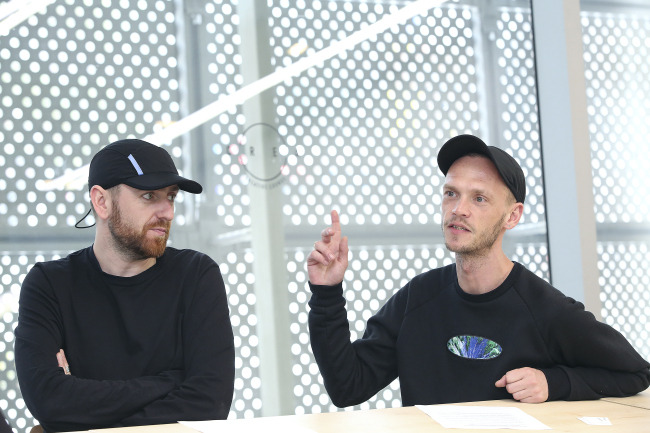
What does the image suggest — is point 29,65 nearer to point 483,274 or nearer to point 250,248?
point 250,248

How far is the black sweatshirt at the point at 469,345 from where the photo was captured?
6.35 ft

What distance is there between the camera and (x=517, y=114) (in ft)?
10.8

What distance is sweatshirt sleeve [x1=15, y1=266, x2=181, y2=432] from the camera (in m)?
1.85

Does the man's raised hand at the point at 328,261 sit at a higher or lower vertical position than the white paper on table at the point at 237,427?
higher

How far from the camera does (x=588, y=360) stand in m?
1.95

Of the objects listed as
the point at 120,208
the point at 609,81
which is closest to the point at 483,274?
the point at 120,208

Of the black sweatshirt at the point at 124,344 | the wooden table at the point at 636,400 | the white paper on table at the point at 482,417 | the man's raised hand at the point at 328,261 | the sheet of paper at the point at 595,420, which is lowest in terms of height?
the wooden table at the point at 636,400

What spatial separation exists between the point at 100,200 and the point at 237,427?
3.08ft

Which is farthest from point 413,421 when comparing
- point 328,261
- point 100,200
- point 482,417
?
point 100,200

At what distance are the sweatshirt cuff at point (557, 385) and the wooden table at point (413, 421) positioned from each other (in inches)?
1.3

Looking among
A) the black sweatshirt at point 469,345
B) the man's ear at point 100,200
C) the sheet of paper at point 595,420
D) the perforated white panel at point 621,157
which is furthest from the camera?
the perforated white panel at point 621,157

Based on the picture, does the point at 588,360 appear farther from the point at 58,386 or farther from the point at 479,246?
the point at 58,386

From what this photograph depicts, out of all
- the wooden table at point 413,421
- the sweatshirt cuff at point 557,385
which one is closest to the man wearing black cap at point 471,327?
the sweatshirt cuff at point 557,385

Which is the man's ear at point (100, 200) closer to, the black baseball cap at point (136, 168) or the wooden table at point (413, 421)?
the black baseball cap at point (136, 168)
